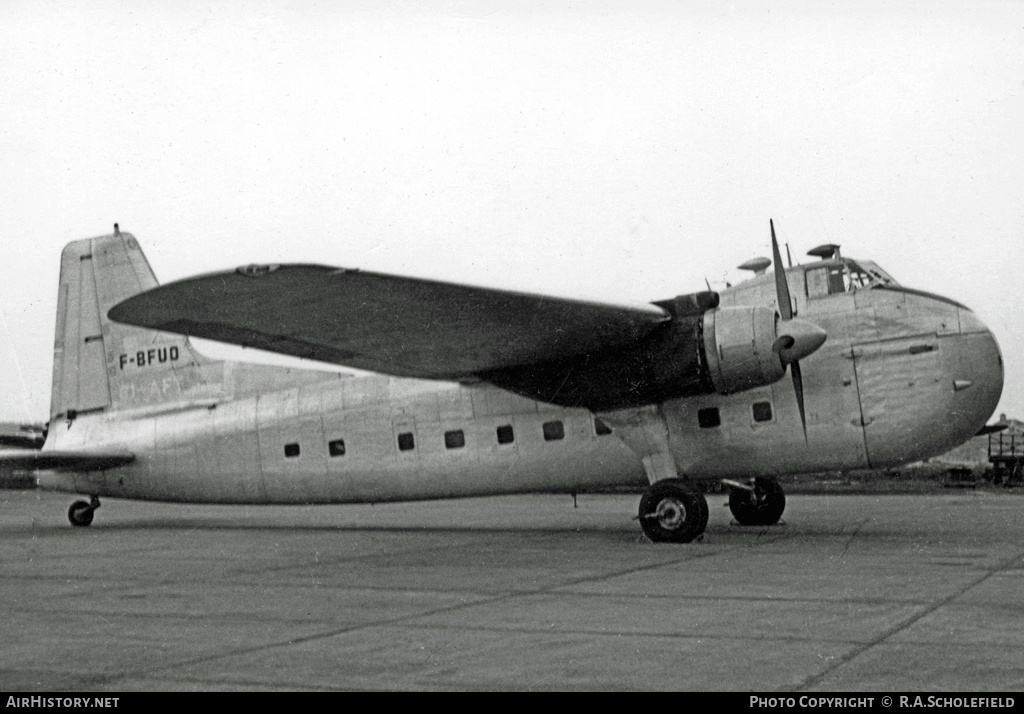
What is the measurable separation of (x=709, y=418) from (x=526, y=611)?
6.70 m

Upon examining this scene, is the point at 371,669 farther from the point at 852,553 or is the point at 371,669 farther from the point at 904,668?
the point at 852,553

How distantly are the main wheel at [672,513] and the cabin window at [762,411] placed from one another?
54.0 inches

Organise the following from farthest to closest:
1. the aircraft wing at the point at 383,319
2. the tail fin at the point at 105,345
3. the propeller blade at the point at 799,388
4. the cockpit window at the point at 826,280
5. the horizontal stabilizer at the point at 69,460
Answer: the tail fin at the point at 105,345 < the horizontal stabilizer at the point at 69,460 < the cockpit window at the point at 826,280 < the propeller blade at the point at 799,388 < the aircraft wing at the point at 383,319

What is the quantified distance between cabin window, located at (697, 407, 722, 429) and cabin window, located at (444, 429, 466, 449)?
12.1 ft

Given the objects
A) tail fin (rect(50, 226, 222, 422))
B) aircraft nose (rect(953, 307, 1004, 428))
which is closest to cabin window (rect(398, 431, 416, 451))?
tail fin (rect(50, 226, 222, 422))

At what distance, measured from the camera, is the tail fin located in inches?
758

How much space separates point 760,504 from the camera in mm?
16547

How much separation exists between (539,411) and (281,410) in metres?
4.73

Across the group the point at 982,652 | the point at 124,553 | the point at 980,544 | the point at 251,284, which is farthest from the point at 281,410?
the point at 982,652

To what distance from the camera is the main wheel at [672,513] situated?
43.5 ft

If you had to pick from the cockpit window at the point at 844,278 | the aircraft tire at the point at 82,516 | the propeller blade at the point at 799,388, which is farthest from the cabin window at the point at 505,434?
the aircraft tire at the point at 82,516

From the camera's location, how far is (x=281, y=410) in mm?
17578

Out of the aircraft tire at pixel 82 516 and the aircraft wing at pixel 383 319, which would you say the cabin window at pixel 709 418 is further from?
the aircraft tire at pixel 82 516

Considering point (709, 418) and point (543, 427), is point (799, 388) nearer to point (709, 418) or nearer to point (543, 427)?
point (709, 418)
